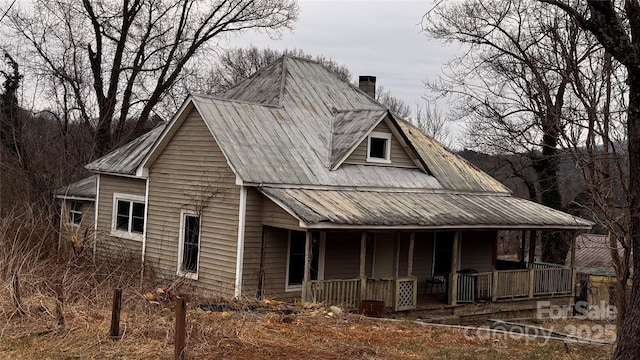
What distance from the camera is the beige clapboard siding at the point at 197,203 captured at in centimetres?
1733

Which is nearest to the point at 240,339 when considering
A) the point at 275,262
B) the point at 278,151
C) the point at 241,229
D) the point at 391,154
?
the point at 241,229

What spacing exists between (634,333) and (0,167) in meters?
25.0

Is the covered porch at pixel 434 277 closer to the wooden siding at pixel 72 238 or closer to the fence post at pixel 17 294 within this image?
the wooden siding at pixel 72 238

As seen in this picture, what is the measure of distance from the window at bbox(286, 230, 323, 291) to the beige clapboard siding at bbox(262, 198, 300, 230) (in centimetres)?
102

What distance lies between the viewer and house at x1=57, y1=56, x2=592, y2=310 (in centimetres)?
1695

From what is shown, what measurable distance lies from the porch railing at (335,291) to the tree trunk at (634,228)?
26.7ft

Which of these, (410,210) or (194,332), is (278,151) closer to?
(410,210)

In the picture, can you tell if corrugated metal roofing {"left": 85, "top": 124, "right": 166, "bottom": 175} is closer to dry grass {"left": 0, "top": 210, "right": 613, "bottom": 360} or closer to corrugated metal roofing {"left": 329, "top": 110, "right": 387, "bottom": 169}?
corrugated metal roofing {"left": 329, "top": 110, "right": 387, "bottom": 169}

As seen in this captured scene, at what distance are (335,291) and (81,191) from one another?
39.9ft

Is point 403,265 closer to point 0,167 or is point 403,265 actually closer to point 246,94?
point 246,94

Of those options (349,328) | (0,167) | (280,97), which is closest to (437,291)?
(280,97)

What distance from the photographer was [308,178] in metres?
18.1

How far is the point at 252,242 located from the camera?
1709 centimetres

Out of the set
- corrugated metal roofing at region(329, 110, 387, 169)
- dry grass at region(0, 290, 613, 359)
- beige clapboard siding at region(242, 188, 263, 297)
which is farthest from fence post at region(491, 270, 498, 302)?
dry grass at region(0, 290, 613, 359)
